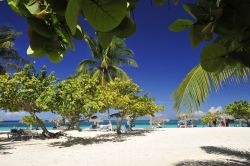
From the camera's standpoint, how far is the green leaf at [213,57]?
0.69 metres

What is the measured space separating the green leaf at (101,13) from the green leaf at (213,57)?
1.05 ft

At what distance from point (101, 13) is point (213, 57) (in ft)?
1.26

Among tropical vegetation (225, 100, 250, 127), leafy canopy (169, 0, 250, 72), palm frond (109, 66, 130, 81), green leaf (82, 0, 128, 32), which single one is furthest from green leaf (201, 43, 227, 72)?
tropical vegetation (225, 100, 250, 127)

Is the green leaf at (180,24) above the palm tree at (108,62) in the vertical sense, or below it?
below

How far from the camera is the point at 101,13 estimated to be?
46 cm

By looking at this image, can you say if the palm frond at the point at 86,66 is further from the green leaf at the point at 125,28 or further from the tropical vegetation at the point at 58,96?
the green leaf at the point at 125,28

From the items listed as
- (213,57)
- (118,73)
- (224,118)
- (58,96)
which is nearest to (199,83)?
Result: (213,57)

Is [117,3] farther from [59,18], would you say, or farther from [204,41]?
[204,41]

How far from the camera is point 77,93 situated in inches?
599

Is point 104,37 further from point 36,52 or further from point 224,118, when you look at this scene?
point 224,118

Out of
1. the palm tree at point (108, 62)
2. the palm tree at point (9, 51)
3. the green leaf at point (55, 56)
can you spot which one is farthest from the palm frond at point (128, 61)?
the green leaf at point (55, 56)

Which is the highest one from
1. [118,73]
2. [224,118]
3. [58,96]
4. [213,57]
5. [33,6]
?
[118,73]

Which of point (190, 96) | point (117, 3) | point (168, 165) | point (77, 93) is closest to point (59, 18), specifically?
point (117, 3)

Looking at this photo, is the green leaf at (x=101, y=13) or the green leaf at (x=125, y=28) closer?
the green leaf at (x=101, y=13)
